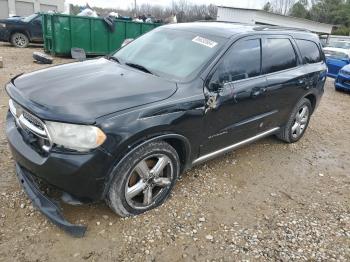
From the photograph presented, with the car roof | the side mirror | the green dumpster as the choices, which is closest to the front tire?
the side mirror

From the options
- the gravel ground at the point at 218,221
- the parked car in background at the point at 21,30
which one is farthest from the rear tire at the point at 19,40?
the gravel ground at the point at 218,221

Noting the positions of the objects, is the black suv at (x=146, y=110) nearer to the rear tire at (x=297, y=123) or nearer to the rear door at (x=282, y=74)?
the rear door at (x=282, y=74)

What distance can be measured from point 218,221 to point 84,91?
Answer: 1.80 metres

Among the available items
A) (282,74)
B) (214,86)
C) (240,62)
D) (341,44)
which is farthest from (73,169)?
(341,44)

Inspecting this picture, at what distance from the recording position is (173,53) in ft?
12.0

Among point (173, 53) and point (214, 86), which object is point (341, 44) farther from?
point (214, 86)

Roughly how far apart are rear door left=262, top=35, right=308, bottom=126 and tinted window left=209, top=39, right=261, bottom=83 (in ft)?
0.57

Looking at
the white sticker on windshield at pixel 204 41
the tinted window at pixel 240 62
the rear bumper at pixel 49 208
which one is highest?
the white sticker on windshield at pixel 204 41

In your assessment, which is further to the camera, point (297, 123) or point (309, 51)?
point (297, 123)

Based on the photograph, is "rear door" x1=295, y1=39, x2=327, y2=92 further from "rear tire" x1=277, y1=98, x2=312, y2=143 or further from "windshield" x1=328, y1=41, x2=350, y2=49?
"windshield" x1=328, y1=41, x2=350, y2=49

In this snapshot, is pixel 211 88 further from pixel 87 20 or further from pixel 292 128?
pixel 87 20

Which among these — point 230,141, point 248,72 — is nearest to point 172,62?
point 248,72

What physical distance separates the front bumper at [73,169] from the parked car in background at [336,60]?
11478 mm

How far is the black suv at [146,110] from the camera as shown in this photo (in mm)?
2611
